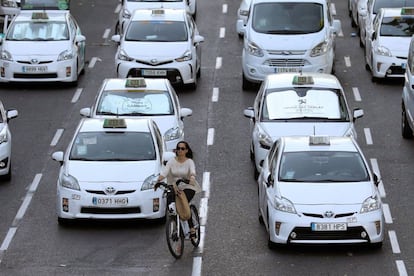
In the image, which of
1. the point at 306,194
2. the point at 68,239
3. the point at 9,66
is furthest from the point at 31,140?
the point at 306,194

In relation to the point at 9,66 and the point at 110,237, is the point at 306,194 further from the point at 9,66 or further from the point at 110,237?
the point at 9,66

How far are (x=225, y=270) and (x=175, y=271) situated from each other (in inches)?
27.6

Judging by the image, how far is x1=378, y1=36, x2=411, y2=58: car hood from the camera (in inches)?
1325

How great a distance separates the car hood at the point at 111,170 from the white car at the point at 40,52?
36.0 feet

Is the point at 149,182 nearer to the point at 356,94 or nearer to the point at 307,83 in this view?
the point at 307,83

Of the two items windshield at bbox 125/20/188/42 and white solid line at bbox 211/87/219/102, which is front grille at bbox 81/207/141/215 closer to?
white solid line at bbox 211/87/219/102

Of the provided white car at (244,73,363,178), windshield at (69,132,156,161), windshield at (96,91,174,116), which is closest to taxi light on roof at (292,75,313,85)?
white car at (244,73,363,178)

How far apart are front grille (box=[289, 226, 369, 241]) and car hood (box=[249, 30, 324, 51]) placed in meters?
12.6

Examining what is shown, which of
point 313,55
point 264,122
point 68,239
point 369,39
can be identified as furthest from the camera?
point 369,39

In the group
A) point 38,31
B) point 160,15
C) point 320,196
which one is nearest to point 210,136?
point 160,15

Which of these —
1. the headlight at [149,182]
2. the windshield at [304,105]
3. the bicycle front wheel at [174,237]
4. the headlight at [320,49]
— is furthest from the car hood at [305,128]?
the headlight at [320,49]

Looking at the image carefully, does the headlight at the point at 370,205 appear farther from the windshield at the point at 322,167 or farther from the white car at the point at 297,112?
the white car at the point at 297,112

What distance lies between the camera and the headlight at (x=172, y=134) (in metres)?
26.2

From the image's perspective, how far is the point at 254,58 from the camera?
3284cm
